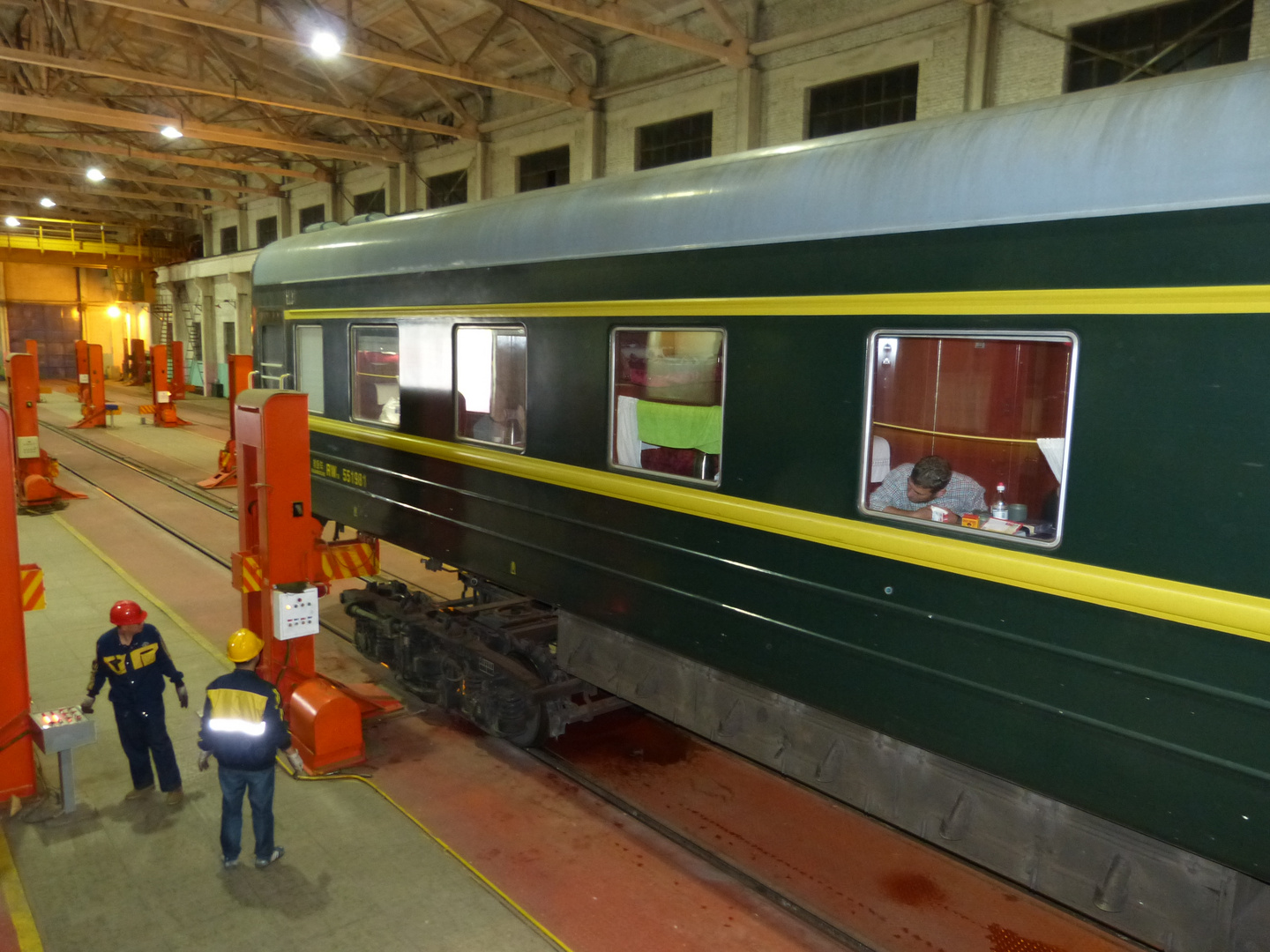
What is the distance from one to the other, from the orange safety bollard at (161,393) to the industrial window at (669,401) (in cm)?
2300

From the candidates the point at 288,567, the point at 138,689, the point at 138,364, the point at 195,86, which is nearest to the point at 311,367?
the point at 288,567

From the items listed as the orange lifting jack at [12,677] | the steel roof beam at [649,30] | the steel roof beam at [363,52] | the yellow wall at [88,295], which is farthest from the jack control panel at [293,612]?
the yellow wall at [88,295]

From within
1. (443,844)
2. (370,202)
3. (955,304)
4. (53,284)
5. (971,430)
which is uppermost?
(370,202)

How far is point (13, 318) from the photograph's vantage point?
1772 inches

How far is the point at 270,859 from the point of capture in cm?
499

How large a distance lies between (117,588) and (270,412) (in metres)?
5.58

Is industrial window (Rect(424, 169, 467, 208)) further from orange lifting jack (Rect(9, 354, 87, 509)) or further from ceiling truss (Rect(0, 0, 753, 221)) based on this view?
orange lifting jack (Rect(9, 354, 87, 509))

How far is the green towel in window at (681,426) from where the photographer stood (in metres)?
4.61

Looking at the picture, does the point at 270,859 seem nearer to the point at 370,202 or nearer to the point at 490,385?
the point at 490,385

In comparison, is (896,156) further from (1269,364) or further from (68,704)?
(68,704)

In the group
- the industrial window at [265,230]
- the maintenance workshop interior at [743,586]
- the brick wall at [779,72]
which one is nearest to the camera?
the maintenance workshop interior at [743,586]

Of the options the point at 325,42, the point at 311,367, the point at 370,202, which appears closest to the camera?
the point at 311,367

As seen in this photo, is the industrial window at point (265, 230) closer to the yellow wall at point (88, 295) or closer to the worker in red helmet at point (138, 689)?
the yellow wall at point (88, 295)

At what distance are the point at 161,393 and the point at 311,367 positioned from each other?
2016 centimetres
